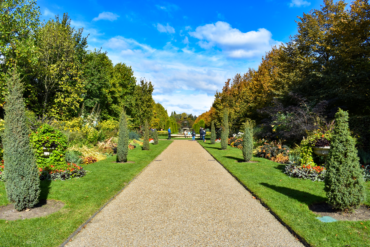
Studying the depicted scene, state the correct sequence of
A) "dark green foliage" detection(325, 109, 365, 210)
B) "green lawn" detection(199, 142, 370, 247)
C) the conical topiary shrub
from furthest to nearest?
the conical topiary shrub < "dark green foliage" detection(325, 109, 365, 210) < "green lawn" detection(199, 142, 370, 247)

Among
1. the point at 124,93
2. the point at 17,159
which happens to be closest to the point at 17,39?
the point at 17,159

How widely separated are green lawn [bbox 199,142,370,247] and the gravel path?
0.95 ft

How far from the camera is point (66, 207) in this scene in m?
5.14

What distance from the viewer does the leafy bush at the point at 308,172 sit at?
24.9 feet

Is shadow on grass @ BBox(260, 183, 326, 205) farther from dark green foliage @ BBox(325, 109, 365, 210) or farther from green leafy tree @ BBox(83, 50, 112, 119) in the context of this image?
green leafy tree @ BBox(83, 50, 112, 119)

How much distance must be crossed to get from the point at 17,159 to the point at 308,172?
28.5 feet

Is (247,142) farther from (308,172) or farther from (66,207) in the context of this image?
(66,207)

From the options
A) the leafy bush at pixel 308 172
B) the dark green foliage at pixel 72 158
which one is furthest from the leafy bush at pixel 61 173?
the leafy bush at pixel 308 172

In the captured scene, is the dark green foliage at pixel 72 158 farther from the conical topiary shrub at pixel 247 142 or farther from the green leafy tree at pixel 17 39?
the conical topiary shrub at pixel 247 142

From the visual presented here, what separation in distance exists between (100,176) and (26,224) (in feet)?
13.4

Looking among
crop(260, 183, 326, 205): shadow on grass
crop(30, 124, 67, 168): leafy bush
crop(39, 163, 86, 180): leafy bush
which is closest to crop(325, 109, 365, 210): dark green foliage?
crop(260, 183, 326, 205): shadow on grass

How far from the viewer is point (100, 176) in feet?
27.2

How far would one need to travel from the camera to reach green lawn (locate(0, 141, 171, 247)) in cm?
372

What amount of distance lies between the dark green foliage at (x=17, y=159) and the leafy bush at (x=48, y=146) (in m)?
3.60
